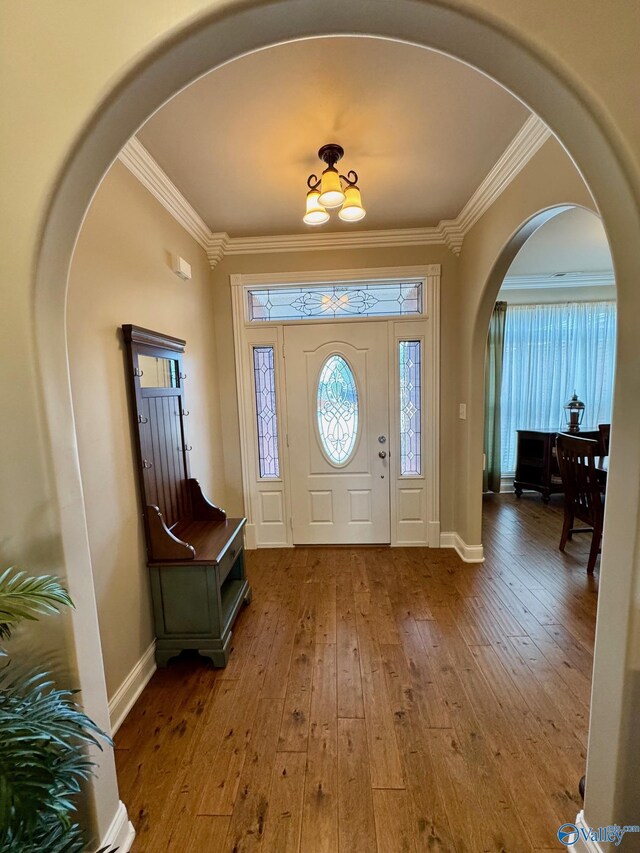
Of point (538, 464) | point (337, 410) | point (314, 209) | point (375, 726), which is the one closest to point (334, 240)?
point (314, 209)

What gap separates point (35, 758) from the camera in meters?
0.68

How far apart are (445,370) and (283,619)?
7.84ft

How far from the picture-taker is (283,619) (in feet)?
7.85

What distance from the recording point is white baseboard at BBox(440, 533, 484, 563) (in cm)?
308

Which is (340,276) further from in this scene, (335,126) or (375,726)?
(375,726)

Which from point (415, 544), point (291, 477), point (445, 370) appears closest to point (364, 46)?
point (445, 370)

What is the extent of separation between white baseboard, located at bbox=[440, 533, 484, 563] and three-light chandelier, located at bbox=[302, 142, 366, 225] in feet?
8.87

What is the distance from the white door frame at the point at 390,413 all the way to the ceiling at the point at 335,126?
60cm

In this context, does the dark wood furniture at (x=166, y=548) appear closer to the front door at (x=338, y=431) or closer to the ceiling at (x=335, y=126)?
the ceiling at (x=335, y=126)

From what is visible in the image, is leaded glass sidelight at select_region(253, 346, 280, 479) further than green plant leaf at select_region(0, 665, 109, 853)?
Yes

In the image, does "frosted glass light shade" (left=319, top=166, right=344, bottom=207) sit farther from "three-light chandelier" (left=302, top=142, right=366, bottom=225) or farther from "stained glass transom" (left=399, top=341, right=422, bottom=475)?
"stained glass transom" (left=399, top=341, right=422, bottom=475)

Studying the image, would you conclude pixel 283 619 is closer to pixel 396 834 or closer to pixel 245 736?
pixel 245 736

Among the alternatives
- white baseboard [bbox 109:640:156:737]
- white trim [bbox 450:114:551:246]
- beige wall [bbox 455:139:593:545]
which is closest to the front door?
beige wall [bbox 455:139:593:545]
